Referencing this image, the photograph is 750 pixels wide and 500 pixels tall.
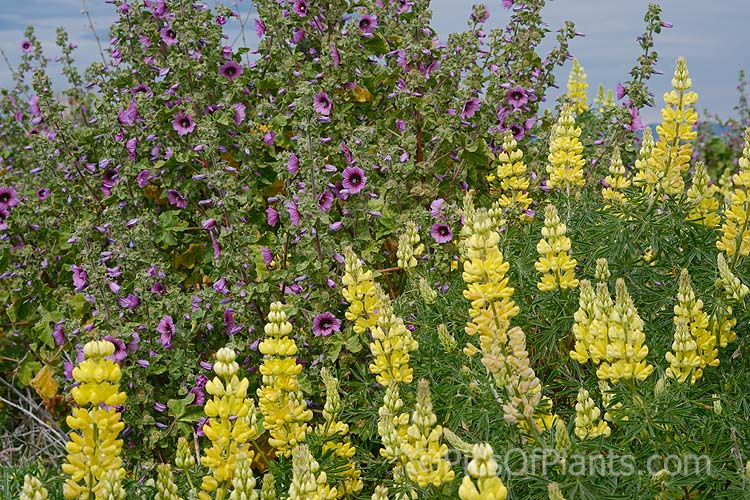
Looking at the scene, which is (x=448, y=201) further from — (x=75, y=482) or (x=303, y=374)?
A: (x=75, y=482)

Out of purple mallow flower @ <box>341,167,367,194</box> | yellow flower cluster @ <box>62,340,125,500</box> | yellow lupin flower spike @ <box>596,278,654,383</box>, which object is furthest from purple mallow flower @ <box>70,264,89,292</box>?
yellow lupin flower spike @ <box>596,278,654,383</box>

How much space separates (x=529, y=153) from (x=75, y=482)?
3755 mm

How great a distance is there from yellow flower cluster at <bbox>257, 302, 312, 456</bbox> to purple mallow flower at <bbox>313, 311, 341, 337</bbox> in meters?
1.12

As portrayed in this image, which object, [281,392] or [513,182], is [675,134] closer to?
[513,182]

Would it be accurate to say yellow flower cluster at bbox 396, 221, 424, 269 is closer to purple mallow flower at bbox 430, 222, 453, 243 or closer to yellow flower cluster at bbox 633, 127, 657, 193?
purple mallow flower at bbox 430, 222, 453, 243

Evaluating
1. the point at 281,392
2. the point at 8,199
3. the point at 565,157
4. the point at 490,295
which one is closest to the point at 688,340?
the point at 490,295

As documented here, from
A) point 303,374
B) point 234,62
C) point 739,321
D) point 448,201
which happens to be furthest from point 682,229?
point 234,62

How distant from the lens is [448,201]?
15.8ft

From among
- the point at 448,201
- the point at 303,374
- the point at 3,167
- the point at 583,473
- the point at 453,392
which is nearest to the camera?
the point at 583,473

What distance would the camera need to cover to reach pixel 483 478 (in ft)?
5.55

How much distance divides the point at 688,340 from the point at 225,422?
4.95 ft

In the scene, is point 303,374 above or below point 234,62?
below

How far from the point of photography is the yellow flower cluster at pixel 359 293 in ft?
9.75

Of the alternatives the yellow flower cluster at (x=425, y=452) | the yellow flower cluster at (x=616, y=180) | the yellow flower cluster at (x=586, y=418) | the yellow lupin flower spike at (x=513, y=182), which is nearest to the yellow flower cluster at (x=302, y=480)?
the yellow flower cluster at (x=425, y=452)
